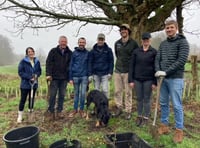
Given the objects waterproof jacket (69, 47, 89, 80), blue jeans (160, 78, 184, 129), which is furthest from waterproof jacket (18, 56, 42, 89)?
blue jeans (160, 78, 184, 129)

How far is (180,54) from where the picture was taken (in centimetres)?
428

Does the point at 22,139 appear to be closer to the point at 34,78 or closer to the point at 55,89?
the point at 55,89

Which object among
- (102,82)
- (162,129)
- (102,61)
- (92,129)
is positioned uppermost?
(102,61)

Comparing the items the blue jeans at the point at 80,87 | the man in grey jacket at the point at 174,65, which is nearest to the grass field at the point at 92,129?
the man in grey jacket at the point at 174,65

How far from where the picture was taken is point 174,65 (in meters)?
4.27

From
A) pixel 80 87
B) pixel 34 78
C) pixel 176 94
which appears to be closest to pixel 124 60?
pixel 80 87

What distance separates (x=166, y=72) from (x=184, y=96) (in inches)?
167

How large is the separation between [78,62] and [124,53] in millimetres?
1099

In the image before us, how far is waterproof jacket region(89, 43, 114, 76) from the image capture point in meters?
5.80

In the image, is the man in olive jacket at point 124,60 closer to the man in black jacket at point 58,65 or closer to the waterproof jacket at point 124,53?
the waterproof jacket at point 124,53

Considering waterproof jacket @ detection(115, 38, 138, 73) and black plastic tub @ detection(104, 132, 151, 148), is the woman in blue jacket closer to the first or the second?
waterproof jacket @ detection(115, 38, 138, 73)

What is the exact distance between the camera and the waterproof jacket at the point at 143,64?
500cm

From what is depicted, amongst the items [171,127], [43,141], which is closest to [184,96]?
[171,127]

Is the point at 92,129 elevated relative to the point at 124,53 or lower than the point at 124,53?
lower
